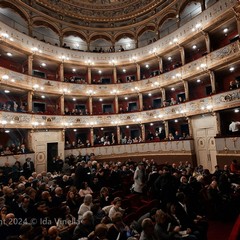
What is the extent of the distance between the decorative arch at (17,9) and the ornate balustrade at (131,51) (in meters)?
2.49

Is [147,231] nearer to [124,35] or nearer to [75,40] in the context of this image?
[124,35]

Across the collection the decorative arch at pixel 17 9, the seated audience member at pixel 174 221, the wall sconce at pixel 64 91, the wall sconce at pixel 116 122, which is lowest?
the seated audience member at pixel 174 221

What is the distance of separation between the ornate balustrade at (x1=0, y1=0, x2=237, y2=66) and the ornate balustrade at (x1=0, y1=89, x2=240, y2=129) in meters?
5.16

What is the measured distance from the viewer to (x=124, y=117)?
61.8ft

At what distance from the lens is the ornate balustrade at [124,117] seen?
12.4 metres

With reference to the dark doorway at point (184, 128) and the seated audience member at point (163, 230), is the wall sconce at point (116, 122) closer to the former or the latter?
the dark doorway at point (184, 128)

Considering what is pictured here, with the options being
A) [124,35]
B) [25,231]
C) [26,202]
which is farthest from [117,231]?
[124,35]

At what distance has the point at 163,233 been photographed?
355cm

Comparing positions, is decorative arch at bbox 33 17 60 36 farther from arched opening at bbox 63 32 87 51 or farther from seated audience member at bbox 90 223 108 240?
seated audience member at bbox 90 223 108 240

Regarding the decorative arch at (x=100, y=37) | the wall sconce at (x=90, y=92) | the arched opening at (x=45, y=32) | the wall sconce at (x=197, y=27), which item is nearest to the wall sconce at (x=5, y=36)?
the arched opening at (x=45, y=32)

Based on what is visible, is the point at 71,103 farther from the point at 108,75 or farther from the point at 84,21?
the point at 84,21

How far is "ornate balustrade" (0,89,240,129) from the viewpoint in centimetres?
1244

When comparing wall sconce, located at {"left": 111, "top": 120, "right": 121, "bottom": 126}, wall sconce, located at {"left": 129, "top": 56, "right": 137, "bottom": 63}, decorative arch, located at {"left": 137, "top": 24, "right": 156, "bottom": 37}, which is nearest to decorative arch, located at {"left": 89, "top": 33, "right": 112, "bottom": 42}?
decorative arch, located at {"left": 137, "top": 24, "right": 156, "bottom": 37}

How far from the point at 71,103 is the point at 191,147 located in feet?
39.8
